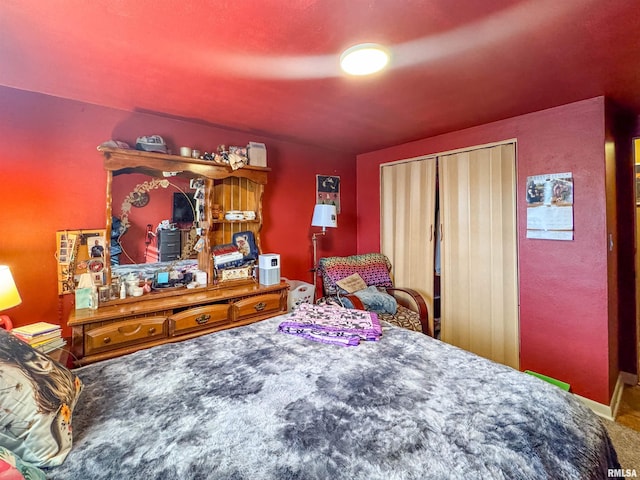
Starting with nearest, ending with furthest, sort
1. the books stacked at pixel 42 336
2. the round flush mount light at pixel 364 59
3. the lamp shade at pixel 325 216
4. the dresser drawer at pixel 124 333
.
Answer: the round flush mount light at pixel 364 59 → the books stacked at pixel 42 336 → the dresser drawer at pixel 124 333 → the lamp shade at pixel 325 216

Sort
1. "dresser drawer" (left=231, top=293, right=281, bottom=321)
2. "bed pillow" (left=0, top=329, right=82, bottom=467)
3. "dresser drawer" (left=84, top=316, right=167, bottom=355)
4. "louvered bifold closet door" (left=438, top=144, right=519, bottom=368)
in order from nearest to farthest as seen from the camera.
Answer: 1. "bed pillow" (left=0, top=329, right=82, bottom=467)
2. "dresser drawer" (left=84, top=316, right=167, bottom=355)
3. "dresser drawer" (left=231, top=293, right=281, bottom=321)
4. "louvered bifold closet door" (left=438, top=144, right=519, bottom=368)

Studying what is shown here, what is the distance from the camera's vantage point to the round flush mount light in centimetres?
152

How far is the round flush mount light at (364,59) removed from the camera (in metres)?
1.52

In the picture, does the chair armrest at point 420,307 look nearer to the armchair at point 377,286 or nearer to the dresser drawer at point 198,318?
the armchair at point 377,286

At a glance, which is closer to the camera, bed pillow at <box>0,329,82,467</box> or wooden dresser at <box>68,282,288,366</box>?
bed pillow at <box>0,329,82,467</box>

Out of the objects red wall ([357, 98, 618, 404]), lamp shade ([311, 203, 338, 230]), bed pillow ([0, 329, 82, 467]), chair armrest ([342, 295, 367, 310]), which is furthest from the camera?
lamp shade ([311, 203, 338, 230])

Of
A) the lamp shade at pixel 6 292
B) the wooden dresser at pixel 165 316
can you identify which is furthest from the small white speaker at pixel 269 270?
the lamp shade at pixel 6 292

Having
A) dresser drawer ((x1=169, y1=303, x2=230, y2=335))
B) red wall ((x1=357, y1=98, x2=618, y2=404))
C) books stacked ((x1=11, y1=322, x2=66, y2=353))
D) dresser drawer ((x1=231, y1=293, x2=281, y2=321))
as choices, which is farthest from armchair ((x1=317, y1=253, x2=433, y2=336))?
books stacked ((x1=11, y1=322, x2=66, y2=353))

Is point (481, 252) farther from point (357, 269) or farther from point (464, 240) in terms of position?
point (357, 269)

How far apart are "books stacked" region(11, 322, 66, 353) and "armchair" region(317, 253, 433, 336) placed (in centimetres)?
202

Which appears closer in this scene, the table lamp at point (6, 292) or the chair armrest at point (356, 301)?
the table lamp at point (6, 292)

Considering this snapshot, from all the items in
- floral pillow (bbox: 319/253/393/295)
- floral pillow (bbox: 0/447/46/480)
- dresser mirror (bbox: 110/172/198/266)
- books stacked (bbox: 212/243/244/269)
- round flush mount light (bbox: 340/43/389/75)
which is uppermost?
round flush mount light (bbox: 340/43/389/75)

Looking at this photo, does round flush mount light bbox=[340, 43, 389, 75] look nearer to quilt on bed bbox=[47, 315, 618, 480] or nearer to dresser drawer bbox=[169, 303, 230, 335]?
quilt on bed bbox=[47, 315, 618, 480]

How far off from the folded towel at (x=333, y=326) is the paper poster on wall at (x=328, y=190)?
193 cm
